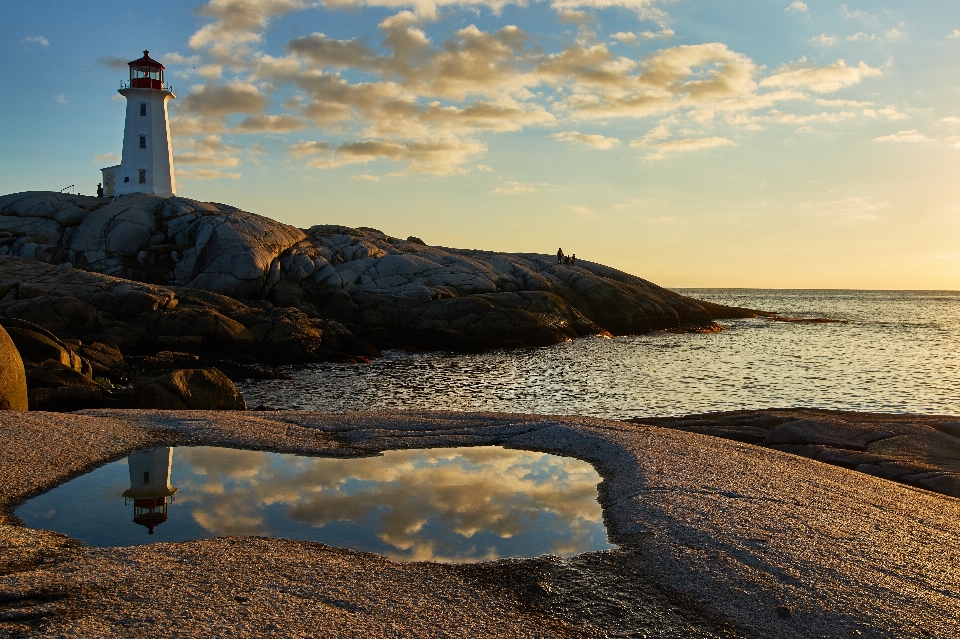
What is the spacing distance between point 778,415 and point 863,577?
1290 centimetres

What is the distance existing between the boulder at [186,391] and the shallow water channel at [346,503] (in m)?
6.95

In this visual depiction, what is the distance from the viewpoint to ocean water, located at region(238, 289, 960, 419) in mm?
30062

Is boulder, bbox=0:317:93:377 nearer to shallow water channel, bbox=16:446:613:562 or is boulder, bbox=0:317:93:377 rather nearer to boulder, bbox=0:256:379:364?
boulder, bbox=0:256:379:364

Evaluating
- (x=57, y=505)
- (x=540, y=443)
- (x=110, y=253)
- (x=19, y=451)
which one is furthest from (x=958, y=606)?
(x=110, y=253)

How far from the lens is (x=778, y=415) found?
69.7 ft

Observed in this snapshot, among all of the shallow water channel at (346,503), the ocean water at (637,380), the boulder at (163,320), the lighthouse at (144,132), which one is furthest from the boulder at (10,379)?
the lighthouse at (144,132)

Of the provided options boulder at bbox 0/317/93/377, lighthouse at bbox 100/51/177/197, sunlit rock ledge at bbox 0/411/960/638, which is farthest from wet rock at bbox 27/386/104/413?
lighthouse at bbox 100/51/177/197

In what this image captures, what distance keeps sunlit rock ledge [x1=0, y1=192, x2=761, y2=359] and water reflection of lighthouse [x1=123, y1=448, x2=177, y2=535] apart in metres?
32.8

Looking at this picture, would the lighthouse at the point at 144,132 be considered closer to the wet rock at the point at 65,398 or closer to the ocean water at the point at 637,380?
the ocean water at the point at 637,380

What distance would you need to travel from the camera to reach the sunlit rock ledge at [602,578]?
24.8 ft

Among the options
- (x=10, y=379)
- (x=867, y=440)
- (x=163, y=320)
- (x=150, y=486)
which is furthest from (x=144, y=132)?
(x=867, y=440)

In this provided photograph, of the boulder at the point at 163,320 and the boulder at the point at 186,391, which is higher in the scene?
the boulder at the point at 163,320

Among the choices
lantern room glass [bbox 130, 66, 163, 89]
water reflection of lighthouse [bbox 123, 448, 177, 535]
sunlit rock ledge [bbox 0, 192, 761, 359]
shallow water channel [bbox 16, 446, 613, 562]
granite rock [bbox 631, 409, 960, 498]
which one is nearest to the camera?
shallow water channel [bbox 16, 446, 613, 562]

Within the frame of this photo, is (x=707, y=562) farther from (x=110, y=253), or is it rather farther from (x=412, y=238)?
(x=412, y=238)
